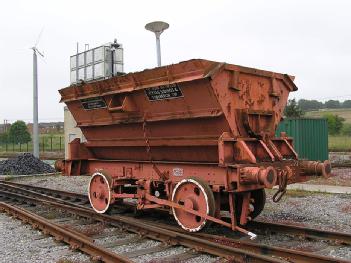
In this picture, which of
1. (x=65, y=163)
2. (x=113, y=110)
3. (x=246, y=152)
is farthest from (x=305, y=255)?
(x=65, y=163)

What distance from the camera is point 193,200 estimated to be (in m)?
7.25

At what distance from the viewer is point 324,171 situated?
7.62 metres

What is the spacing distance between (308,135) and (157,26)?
1003cm

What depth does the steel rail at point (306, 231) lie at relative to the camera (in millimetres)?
6699

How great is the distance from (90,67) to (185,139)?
16.7 meters

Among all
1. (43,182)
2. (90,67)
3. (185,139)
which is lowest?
(43,182)

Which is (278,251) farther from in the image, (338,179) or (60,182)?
(60,182)

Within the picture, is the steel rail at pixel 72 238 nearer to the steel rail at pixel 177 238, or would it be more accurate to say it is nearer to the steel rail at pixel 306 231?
the steel rail at pixel 177 238

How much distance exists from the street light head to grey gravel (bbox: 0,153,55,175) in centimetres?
1305

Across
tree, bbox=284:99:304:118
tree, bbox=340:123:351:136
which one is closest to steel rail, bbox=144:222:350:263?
tree, bbox=284:99:304:118

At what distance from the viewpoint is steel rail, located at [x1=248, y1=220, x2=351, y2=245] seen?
6.70m

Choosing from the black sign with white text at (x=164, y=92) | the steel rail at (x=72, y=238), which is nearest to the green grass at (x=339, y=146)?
the black sign with white text at (x=164, y=92)

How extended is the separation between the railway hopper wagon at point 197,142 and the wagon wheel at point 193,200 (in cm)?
2

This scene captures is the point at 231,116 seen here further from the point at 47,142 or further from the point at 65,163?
the point at 47,142
